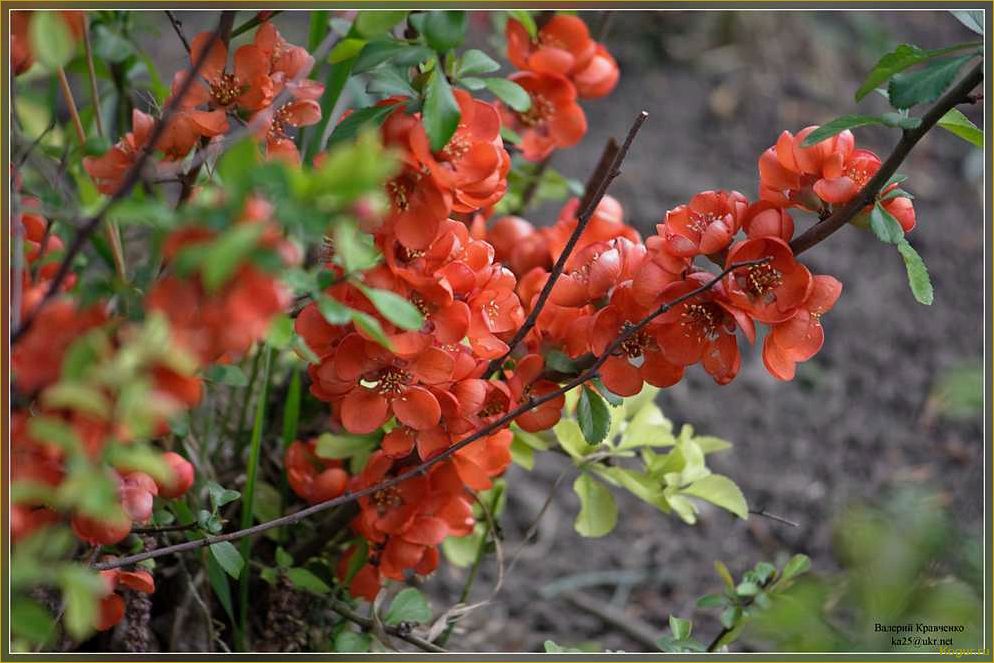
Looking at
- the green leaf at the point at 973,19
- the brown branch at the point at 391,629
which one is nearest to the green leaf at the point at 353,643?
the brown branch at the point at 391,629

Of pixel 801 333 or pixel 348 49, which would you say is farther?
pixel 348 49

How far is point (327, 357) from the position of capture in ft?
2.66

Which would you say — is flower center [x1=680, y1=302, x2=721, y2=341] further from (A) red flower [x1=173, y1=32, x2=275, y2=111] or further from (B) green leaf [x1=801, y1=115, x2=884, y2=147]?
(A) red flower [x1=173, y1=32, x2=275, y2=111]

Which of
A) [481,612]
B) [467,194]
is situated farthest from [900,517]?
[481,612]

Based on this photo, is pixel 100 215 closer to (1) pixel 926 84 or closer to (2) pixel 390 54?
(2) pixel 390 54

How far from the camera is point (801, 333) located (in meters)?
0.81

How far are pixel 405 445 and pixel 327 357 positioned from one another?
0.34 ft

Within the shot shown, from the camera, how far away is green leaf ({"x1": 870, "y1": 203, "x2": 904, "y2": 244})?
0.76m

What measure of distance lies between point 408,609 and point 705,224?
1.45 feet

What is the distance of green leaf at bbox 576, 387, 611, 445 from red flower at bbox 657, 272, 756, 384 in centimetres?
8

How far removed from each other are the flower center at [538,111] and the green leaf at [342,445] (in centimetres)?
36

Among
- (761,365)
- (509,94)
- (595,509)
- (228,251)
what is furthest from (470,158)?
(761,365)

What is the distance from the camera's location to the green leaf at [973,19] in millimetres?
823

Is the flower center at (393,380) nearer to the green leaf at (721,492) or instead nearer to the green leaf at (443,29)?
the green leaf at (443,29)
